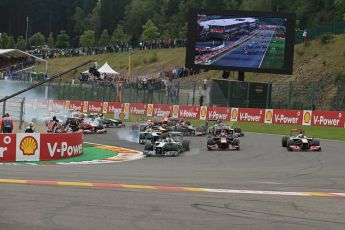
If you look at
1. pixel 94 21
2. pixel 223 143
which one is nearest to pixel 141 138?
pixel 223 143

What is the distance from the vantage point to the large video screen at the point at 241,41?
143 feet

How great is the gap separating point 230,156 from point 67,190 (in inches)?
502

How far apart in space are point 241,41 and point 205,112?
5535 mm

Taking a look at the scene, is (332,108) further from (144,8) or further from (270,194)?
(144,8)

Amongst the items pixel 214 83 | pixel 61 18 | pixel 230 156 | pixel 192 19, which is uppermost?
pixel 61 18

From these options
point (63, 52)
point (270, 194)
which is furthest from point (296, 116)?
point (63, 52)

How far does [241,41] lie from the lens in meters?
43.8

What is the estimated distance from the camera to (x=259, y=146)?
27.5 metres

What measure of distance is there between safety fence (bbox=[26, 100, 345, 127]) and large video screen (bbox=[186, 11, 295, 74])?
3.47 metres

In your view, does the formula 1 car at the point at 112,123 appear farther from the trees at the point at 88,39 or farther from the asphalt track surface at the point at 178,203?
the trees at the point at 88,39

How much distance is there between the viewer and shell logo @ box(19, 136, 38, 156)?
21380 millimetres

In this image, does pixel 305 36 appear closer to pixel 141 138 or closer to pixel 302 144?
pixel 141 138

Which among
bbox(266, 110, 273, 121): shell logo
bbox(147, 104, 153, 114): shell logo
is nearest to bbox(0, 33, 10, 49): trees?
bbox(147, 104, 153, 114): shell logo

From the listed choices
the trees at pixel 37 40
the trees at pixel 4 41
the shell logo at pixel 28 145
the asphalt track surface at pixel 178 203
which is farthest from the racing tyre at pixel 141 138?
the trees at pixel 37 40
